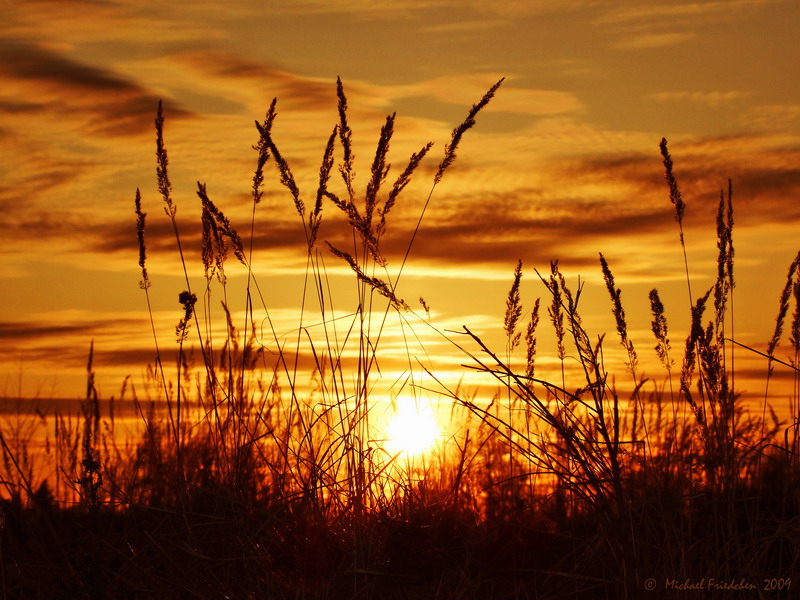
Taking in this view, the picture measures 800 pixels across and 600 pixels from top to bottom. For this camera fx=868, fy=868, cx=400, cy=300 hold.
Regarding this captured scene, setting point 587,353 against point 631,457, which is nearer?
point 587,353

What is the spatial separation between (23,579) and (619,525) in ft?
6.60

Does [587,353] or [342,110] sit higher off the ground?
[342,110]

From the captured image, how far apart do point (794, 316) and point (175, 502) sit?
2832mm

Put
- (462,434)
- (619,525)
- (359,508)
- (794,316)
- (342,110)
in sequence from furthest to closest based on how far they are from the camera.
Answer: (462,434) → (794,316) → (342,110) → (359,508) → (619,525)

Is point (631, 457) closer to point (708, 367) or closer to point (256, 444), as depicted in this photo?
point (708, 367)

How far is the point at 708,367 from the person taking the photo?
2.93 meters

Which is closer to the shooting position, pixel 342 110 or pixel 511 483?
pixel 342 110

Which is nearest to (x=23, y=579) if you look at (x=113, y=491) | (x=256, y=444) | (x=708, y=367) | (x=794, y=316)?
(x=113, y=491)

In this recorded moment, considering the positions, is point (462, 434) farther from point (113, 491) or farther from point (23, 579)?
point (23, 579)

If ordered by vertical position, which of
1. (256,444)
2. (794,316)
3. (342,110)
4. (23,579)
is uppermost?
(342,110)

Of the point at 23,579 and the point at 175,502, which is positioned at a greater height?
the point at 175,502

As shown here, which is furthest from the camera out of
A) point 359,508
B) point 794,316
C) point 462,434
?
point 462,434

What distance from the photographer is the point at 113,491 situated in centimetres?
360

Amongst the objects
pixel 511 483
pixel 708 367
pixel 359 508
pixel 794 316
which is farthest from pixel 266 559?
pixel 794 316
